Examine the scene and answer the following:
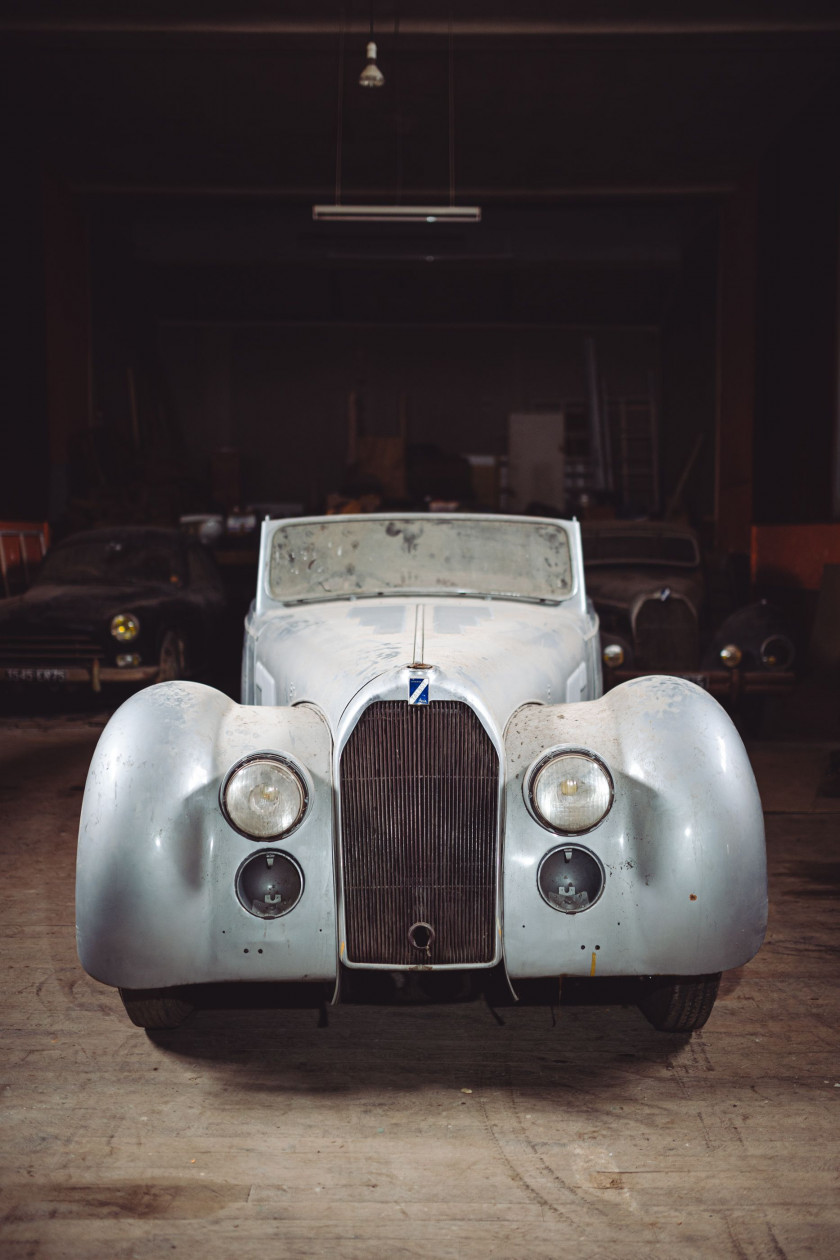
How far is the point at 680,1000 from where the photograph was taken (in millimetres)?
2637

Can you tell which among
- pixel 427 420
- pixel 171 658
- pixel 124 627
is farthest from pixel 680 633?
pixel 427 420

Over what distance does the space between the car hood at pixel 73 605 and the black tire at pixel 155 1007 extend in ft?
15.8

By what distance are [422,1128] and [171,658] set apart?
554 cm

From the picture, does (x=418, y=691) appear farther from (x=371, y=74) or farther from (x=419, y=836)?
(x=371, y=74)

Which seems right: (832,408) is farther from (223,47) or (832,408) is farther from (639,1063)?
(639,1063)

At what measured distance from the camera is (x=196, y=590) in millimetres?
7988

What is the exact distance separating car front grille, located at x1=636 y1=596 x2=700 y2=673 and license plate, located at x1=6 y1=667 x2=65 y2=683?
3.95 m

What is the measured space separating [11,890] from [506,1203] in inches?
102

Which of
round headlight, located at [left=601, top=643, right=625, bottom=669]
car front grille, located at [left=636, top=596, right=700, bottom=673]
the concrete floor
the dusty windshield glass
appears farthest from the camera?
car front grille, located at [left=636, top=596, right=700, bottom=673]

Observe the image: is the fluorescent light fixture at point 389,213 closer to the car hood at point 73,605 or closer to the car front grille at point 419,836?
the car hood at point 73,605

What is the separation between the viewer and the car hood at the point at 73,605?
23.5 ft

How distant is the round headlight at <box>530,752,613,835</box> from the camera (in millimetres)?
2396

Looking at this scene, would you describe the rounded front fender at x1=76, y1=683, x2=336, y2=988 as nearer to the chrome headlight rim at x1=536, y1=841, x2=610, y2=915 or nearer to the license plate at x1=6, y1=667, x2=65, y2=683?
the chrome headlight rim at x1=536, y1=841, x2=610, y2=915

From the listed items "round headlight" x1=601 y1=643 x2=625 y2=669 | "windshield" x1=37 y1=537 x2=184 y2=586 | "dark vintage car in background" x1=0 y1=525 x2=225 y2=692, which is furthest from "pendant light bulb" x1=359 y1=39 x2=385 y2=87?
"round headlight" x1=601 y1=643 x2=625 y2=669
